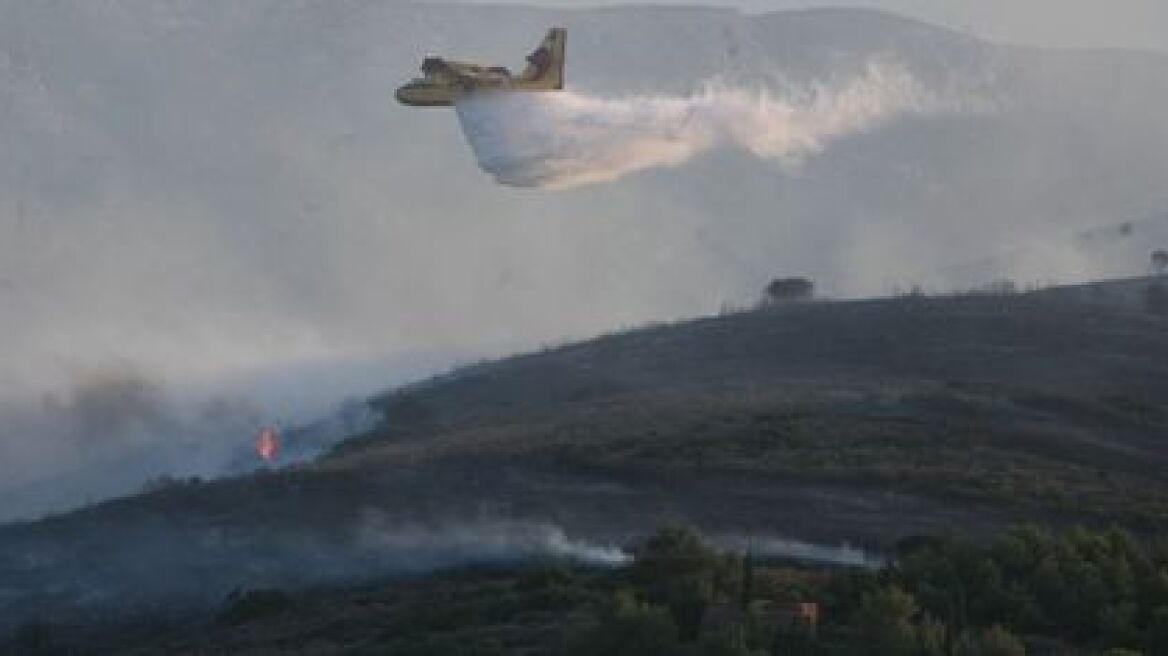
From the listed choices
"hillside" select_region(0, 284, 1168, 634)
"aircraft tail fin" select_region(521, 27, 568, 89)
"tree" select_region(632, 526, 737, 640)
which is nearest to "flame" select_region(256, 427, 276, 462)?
"hillside" select_region(0, 284, 1168, 634)

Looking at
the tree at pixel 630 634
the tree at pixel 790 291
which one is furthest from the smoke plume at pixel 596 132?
the tree at pixel 790 291

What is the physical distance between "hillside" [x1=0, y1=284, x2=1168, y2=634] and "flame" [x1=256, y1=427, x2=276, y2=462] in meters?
7.44

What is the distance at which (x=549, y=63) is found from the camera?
291 ft

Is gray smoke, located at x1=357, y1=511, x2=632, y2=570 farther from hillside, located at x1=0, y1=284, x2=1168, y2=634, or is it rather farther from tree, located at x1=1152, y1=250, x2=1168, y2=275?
tree, located at x1=1152, y1=250, x2=1168, y2=275

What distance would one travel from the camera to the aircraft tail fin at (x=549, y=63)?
88.7m

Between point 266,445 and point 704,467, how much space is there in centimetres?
5319

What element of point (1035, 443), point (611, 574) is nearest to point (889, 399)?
point (1035, 443)

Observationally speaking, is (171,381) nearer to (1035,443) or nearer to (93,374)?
(93,374)

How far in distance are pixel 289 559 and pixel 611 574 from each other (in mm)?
→ 16230

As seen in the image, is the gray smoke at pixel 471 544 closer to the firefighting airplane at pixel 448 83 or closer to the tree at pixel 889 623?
the tree at pixel 889 623

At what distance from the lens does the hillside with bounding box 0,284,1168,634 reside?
228 ft

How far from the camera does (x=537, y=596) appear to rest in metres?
51.5

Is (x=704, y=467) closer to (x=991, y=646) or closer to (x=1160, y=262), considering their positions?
(x=991, y=646)

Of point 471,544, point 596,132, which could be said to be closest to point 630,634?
point 471,544
